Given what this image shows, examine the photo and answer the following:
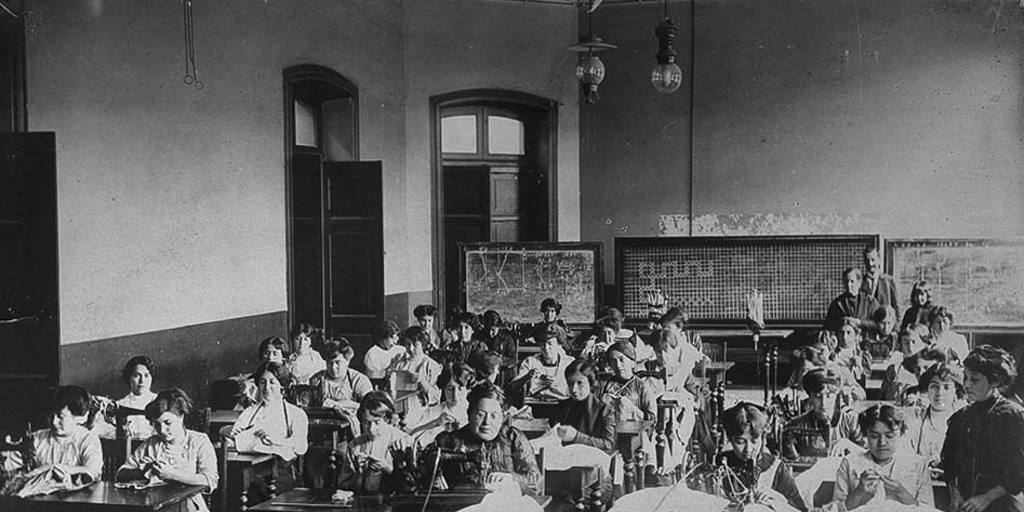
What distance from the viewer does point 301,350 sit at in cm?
521

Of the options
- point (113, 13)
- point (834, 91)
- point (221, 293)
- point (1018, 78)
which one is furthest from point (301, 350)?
point (1018, 78)

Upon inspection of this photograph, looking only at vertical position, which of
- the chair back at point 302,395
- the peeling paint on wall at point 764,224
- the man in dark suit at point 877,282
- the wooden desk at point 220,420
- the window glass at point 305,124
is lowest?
the wooden desk at point 220,420

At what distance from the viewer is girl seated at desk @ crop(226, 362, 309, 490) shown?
13.1 ft

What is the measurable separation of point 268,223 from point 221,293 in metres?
0.69

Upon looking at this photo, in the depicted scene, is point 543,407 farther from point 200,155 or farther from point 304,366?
point 200,155

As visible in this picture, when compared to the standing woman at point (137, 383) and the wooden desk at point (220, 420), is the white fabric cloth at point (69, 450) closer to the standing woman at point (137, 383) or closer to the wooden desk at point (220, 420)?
the standing woman at point (137, 383)

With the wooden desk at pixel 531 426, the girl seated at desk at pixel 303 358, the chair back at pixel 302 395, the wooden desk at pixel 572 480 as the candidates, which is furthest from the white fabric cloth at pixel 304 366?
the wooden desk at pixel 572 480

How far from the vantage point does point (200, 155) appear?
16.1 feet

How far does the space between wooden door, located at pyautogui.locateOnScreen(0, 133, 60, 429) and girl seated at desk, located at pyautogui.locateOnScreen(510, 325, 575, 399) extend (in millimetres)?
2224

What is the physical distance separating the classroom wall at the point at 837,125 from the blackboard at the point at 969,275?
331 millimetres

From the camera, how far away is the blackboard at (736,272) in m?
7.22

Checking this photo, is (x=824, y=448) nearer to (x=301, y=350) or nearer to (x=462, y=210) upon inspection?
(x=301, y=350)

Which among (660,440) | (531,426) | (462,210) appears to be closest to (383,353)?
(531,426)

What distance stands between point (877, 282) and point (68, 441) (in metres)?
5.72
